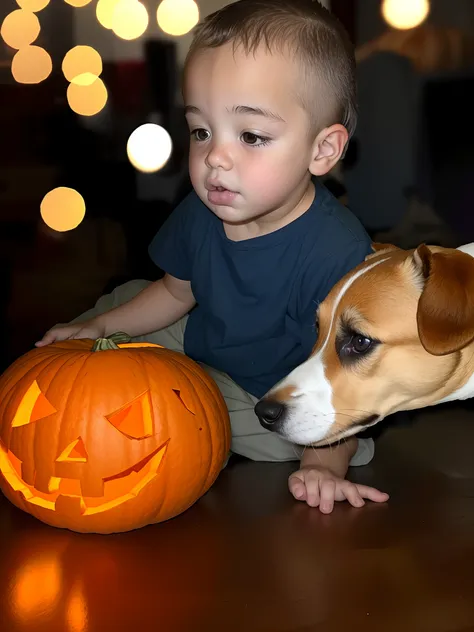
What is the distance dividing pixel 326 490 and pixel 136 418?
0.42 metres

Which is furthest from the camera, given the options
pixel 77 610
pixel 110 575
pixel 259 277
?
pixel 259 277

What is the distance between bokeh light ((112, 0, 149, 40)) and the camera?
2.29 meters

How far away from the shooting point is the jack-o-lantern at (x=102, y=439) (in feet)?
5.22

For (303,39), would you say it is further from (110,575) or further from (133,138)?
(110,575)

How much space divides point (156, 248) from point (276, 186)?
46 cm

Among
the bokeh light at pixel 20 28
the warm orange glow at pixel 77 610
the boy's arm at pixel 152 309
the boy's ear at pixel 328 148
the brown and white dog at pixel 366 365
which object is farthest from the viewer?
the bokeh light at pixel 20 28

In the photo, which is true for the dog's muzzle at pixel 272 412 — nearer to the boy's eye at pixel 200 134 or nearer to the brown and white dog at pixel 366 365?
the brown and white dog at pixel 366 365

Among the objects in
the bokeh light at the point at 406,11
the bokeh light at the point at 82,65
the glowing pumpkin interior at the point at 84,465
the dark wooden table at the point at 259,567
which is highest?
the bokeh light at the point at 406,11

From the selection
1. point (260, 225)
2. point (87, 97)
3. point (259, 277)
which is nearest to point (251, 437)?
point (259, 277)

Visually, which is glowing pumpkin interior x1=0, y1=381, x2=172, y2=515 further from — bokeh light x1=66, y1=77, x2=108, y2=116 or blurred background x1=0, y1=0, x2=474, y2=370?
bokeh light x1=66, y1=77, x2=108, y2=116

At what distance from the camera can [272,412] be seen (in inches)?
61.7

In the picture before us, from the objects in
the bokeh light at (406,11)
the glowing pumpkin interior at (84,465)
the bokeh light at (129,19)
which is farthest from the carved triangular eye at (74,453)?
the bokeh light at (406,11)

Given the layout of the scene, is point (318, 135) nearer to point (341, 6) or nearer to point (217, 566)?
point (341, 6)

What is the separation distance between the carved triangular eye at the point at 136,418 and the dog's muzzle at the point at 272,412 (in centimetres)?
21
